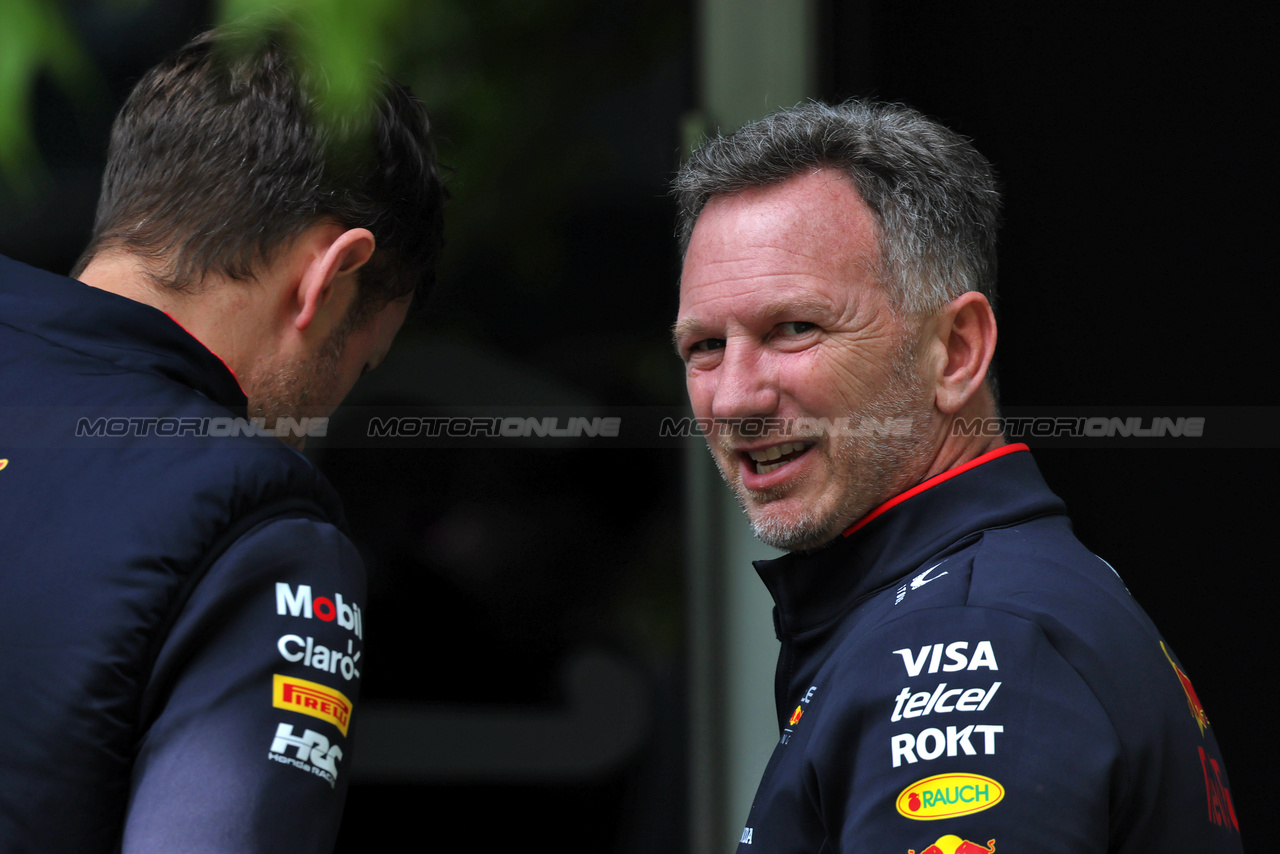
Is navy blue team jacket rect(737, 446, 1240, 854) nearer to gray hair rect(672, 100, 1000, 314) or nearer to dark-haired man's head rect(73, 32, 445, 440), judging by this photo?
gray hair rect(672, 100, 1000, 314)

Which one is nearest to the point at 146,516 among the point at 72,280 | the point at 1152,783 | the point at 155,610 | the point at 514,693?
the point at 155,610

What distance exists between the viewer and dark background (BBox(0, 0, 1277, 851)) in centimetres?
215

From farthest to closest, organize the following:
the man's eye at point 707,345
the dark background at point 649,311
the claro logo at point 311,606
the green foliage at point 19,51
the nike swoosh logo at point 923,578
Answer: the dark background at point 649,311
the man's eye at point 707,345
the nike swoosh logo at point 923,578
the claro logo at point 311,606
the green foliage at point 19,51

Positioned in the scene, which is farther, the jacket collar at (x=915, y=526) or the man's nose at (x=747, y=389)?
the man's nose at (x=747, y=389)

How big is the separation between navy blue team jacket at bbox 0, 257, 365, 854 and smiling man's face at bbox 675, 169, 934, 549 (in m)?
0.58

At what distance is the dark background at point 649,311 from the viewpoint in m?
2.15

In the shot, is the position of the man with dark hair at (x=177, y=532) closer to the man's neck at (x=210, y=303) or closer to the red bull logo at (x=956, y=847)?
the man's neck at (x=210, y=303)

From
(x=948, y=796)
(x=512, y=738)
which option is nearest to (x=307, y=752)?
(x=948, y=796)

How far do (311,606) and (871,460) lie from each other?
0.69m

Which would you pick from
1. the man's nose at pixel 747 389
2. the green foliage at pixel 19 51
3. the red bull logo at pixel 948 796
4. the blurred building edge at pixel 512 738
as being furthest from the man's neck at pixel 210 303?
the blurred building edge at pixel 512 738

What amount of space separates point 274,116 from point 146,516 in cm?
53

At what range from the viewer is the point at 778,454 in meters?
1.38

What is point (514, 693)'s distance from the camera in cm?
235

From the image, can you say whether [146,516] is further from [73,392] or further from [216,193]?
[216,193]
